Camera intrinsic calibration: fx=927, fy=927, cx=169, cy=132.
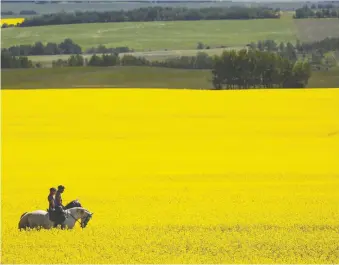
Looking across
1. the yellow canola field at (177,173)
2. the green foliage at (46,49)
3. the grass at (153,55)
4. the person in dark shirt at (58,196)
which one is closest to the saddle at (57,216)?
the person in dark shirt at (58,196)

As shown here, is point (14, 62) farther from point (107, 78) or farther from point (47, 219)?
point (47, 219)

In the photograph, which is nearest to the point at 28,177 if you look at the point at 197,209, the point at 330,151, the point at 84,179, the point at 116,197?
the point at 84,179

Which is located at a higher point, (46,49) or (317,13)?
(317,13)

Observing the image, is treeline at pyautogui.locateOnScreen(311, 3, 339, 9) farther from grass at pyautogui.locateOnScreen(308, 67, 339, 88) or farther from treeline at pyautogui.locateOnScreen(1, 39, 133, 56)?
grass at pyautogui.locateOnScreen(308, 67, 339, 88)

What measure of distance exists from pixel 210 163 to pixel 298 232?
9.38 m

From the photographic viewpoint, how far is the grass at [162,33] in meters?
70.4

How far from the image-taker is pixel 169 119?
33.3 m

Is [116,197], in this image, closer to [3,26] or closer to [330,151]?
[330,151]

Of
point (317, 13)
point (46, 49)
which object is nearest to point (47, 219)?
point (46, 49)

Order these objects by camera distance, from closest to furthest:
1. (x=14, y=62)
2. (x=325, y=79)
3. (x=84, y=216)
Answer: (x=84, y=216), (x=325, y=79), (x=14, y=62)

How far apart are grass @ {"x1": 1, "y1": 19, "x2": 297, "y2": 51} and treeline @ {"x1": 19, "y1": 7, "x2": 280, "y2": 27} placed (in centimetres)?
179

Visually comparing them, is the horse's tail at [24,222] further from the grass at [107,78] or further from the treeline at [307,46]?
the treeline at [307,46]

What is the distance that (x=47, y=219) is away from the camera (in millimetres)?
15188

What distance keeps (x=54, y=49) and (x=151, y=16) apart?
19.6m
